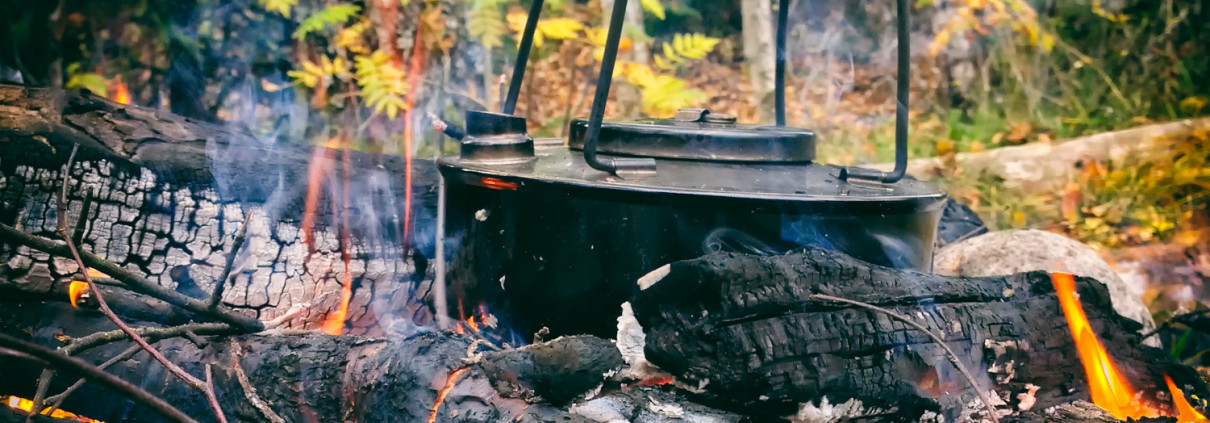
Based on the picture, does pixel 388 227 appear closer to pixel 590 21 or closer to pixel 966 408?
pixel 966 408

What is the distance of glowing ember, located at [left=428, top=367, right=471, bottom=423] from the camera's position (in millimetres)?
1434

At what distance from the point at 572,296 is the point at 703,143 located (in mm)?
613

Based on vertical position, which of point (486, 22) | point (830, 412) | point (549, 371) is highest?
point (486, 22)

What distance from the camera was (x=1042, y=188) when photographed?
5168 millimetres

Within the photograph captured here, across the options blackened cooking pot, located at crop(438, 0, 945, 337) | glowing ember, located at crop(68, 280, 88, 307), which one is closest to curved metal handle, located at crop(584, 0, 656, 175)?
blackened cooking pot, located at crop(438, 0, 945, 337)

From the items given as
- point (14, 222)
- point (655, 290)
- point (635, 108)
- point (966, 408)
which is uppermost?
point (635, 108)

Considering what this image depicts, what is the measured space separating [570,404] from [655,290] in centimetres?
32

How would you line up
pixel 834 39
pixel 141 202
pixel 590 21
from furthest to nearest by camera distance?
pixel 834 39
pixel 590 21
pixel 141 202

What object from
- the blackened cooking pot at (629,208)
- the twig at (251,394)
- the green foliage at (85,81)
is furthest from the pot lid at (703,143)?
the green foliage at (85,81)

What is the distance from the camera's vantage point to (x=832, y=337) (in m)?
1.51

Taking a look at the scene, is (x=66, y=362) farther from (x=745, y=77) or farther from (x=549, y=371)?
(x=745, y=77)

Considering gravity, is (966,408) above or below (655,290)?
below

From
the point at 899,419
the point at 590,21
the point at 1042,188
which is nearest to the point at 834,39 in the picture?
the point at 590,21

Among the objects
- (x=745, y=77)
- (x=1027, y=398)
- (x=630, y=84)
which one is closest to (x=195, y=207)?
(x=1027, y=398)
